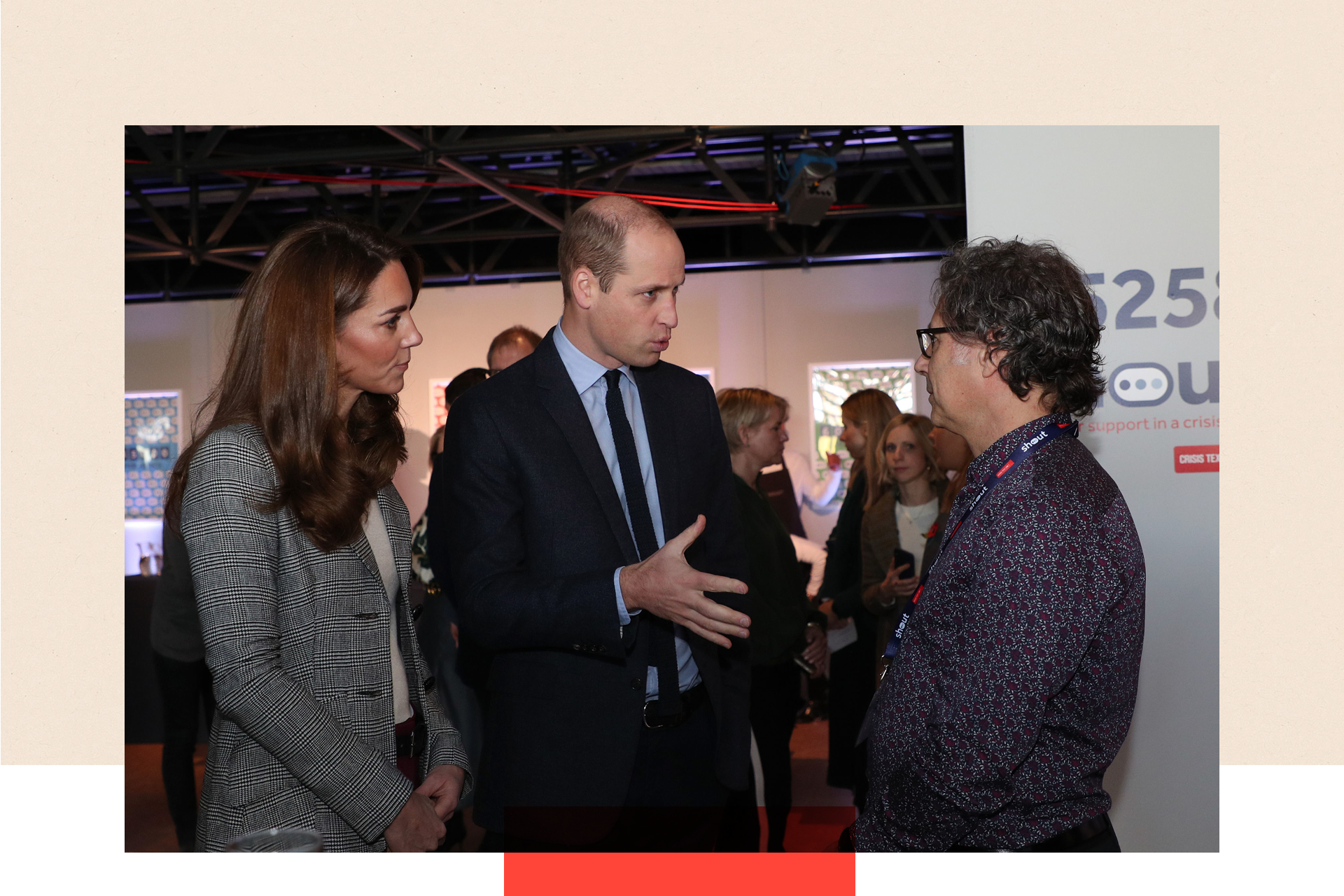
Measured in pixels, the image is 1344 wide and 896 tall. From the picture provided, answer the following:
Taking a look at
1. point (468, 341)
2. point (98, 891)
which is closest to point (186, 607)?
point (98, 891)

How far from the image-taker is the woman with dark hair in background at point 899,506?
3594 millimetres

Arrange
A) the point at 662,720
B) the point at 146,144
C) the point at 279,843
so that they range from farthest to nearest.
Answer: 1. the point at 146,144
2. the point at 662,720
3. the point at 279,843

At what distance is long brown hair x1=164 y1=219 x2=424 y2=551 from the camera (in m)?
1.49

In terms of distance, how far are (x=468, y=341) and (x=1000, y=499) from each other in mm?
8040

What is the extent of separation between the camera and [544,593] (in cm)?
168

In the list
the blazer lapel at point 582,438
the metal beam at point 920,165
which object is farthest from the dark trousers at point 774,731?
the metal beam at point 920,165

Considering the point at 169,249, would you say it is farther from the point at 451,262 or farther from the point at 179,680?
the point at 179,680

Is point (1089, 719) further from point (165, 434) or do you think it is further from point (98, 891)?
point (165, 434)

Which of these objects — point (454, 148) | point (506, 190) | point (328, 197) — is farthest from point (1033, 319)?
point (328, 197)

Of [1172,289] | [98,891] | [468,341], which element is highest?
[468,341]

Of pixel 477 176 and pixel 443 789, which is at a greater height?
pixel 477 176

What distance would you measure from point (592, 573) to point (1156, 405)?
5.29 feet

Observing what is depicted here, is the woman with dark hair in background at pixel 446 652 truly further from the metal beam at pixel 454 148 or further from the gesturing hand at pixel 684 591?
the metal beam at pixel 454 148

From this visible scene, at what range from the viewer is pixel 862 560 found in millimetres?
3693
